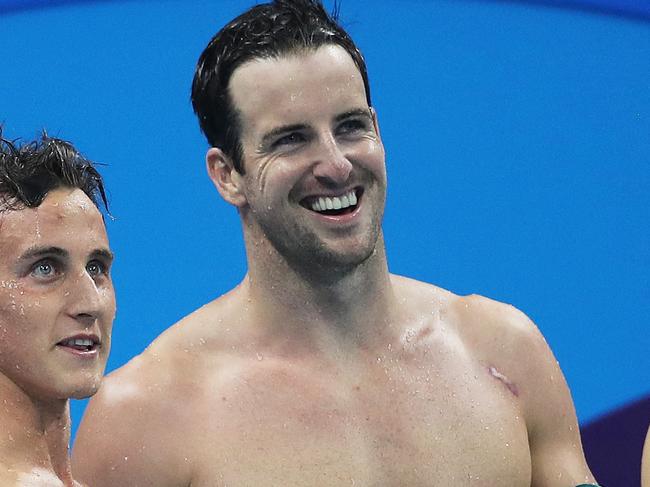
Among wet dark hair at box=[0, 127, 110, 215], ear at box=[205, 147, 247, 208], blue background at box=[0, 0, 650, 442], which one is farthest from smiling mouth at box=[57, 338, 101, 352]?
blue background at box=[0, 0, 650, 442]

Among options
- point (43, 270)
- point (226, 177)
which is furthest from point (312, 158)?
point (43, 270)

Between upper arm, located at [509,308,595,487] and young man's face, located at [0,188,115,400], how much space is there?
0.96 metres

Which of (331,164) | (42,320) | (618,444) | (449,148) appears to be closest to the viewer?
(42,320)

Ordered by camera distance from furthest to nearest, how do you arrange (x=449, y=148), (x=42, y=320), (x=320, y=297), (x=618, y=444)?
(x=449, y=148)
(x=618, y=444)
(x=320, y=297)
(x=42, y=320)

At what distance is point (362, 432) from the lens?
2.46 meters

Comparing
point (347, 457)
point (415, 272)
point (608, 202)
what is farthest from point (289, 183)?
point (608, 202)

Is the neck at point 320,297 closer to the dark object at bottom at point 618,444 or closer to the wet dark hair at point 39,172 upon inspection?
the wet dark hair at point 39,172

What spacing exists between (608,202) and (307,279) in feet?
7.36

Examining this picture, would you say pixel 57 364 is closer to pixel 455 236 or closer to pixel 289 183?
pixel 289 183

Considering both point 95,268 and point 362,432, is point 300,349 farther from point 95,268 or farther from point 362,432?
point 95,268

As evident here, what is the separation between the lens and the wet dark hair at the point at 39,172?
2.01m

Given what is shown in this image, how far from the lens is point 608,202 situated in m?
4.46

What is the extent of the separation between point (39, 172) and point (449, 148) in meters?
2.56

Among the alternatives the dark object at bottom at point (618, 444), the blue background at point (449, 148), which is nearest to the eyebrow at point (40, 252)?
the blue background at point (449, 148)
